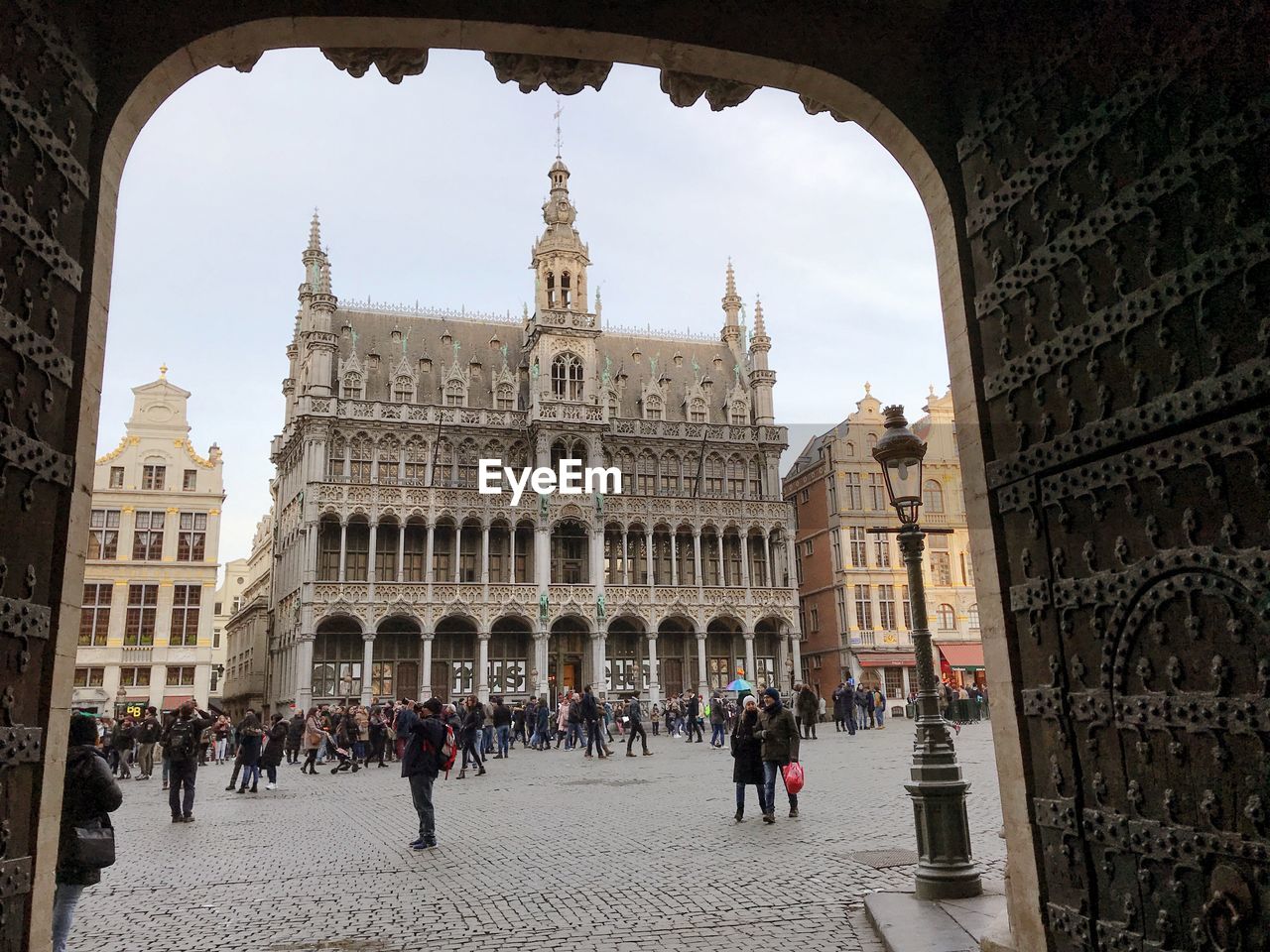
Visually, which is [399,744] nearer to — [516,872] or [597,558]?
[516,872]

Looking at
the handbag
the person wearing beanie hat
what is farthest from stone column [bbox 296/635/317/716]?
the handbag

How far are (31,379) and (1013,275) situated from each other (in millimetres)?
4573

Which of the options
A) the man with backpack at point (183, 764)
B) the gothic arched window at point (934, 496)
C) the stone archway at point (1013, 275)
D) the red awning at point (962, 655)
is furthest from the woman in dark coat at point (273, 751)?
the gothic arched window at point (934, 496)

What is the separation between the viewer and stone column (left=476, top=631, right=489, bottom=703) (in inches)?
1594

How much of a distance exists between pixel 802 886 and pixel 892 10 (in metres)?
6.55

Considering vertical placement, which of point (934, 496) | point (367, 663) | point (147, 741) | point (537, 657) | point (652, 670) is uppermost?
point (934, 496)

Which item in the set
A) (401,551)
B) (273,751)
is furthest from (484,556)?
(273,751)

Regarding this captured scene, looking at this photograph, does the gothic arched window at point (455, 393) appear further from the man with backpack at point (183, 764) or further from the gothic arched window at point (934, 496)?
the man with backpack at point (183, 764)

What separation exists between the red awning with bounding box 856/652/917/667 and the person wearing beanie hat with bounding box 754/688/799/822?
36.1 m

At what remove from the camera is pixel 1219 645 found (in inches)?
142

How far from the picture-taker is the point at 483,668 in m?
40.8

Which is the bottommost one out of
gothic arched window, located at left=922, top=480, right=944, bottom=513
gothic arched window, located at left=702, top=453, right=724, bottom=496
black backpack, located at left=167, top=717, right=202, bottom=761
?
black backpack, located at left=167, top=717, right=202, bottom=761

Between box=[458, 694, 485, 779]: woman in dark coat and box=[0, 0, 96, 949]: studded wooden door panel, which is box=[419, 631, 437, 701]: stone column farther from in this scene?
box=[0, 0, 96, 949]: studded wooden door panel

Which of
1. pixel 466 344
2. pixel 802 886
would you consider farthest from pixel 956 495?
pixel 802 886
